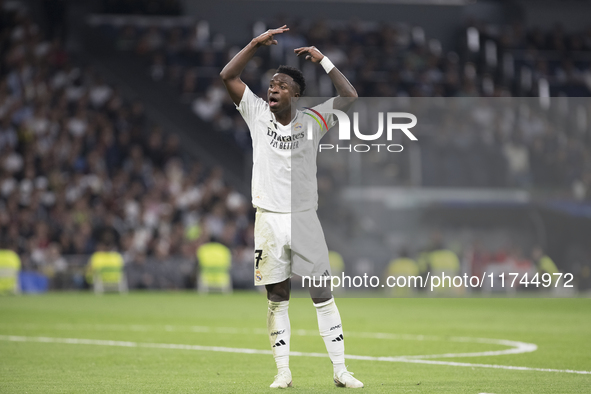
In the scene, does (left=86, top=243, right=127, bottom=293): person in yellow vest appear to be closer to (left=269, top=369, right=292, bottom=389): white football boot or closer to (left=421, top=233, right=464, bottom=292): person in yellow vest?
(left=421, top=233, right=464, bottom=292): person in yellow vest

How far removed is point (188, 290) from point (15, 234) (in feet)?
14.8

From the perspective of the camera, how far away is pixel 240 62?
21.1 feet

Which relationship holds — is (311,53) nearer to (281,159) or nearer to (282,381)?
(281,159)

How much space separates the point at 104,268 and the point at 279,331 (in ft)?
52.5

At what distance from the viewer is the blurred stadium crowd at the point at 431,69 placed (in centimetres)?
2295

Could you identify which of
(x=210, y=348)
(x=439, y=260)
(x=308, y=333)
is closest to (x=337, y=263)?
(x=439, y=260)

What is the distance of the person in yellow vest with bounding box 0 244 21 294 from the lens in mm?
20656

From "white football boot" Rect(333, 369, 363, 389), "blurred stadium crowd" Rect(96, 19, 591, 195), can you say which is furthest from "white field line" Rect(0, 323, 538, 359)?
"blurred stadium crowd" Rect(96, 19, 591, 195)

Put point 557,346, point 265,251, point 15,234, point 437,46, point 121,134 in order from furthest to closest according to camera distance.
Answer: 1. point 437,46
2. point 121,134
3. point 15,234
4. point 557,346
5. point 265,251

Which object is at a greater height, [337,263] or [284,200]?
[284,200]

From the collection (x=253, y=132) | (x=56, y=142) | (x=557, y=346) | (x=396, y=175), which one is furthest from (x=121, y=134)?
(x=253, y=132)

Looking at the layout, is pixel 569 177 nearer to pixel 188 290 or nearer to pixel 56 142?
pixel 188 290

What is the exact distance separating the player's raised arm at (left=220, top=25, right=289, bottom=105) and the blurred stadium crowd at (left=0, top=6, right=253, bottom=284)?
52.7 ft

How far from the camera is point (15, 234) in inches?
853
